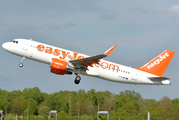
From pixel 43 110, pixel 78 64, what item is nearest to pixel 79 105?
pixel 43 110

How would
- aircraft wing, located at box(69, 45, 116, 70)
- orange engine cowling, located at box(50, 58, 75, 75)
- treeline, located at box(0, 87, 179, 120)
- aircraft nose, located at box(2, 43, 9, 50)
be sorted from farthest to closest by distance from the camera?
1. treeline, located at box(0, 87, 179, 120)
2. aircraft nose, located at box(2, 43, 9, 50)
3. orange engine cowling, located at box(50, 58, 75, 75)
4. aircraft wing, located at box(69, 45, 116, 70)

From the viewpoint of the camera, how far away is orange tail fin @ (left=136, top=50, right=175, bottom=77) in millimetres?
51912

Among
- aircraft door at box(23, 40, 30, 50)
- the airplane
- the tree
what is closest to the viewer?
the airplane

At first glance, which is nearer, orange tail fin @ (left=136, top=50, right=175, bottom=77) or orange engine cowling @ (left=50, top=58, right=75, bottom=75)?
orange engine cowling @ (left=50, top=58, right=75, bottom=75)

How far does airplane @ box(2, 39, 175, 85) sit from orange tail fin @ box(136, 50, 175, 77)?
635 millimetres

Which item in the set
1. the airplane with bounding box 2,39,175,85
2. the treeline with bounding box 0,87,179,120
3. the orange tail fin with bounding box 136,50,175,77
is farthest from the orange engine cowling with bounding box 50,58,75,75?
the treeline with bounding box 0,87,179,120

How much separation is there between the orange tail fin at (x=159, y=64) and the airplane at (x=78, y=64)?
0.63 m

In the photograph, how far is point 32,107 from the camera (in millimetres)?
115000

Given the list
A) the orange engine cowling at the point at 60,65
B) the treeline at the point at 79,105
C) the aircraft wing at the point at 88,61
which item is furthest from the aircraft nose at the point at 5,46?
the treeline at the point at 79,105

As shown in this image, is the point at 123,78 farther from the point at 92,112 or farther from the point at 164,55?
the point at 92,112

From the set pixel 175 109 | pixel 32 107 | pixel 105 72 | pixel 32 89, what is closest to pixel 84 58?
pixel 105 72

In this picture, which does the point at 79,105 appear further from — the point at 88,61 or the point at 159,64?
the point at 88,61

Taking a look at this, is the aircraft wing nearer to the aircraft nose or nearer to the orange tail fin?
the orange tail fin

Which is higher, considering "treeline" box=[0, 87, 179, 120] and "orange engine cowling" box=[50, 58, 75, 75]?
"orange engine cowling" box=[50, 58, 75, 75]
